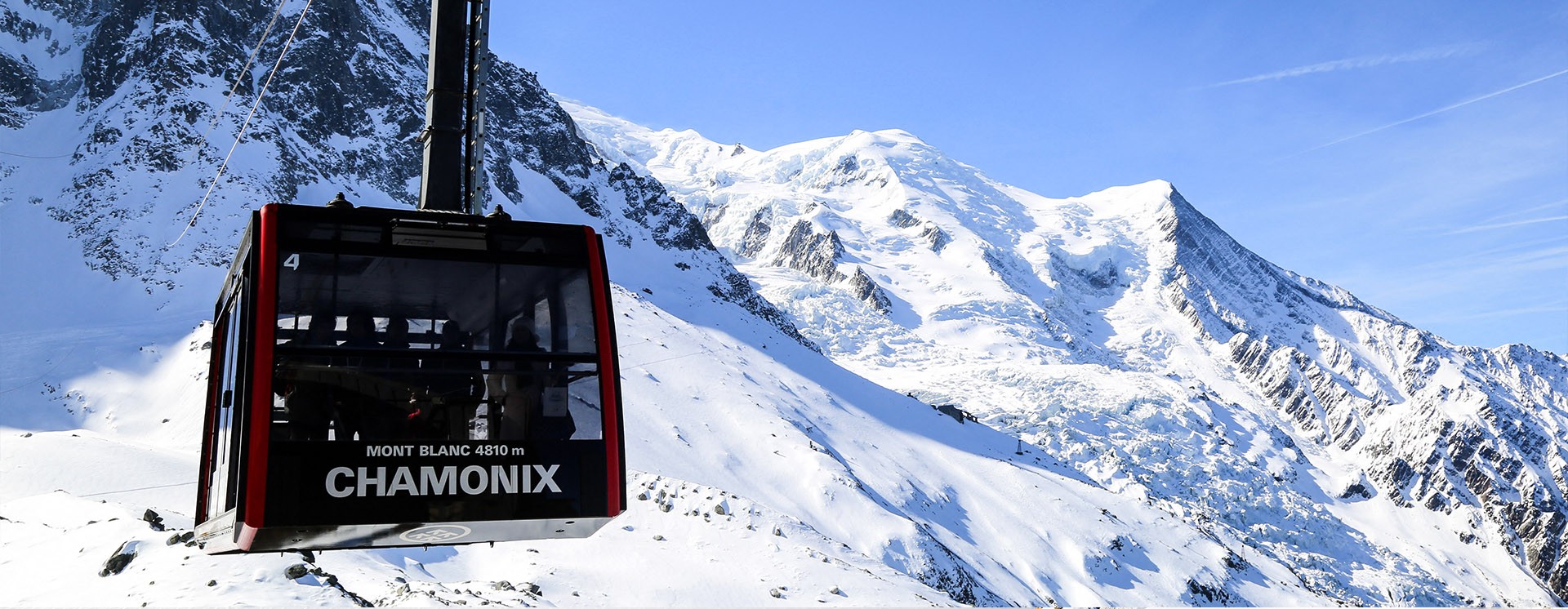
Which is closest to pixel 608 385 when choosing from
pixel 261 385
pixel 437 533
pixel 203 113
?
pixel 437 533

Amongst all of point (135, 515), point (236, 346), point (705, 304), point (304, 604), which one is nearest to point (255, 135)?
point (705, 304)

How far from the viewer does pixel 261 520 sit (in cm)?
848

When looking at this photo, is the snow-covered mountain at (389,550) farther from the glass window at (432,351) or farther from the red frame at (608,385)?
the red frame at (608,385)

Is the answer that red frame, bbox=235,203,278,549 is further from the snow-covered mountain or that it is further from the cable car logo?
the snow-covered mountain

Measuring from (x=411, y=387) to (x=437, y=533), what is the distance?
4.55 feet

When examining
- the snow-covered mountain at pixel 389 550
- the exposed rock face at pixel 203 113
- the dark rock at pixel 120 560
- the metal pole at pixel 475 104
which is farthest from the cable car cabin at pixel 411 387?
the exposed rock face at pixel 203 113

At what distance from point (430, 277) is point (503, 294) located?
0.68m

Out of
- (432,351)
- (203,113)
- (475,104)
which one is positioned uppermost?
(203,113)

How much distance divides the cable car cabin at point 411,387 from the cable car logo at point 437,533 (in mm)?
35

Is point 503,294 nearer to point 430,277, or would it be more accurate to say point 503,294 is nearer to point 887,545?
point 430,277

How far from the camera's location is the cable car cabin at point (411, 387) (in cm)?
877

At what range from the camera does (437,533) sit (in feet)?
31.3

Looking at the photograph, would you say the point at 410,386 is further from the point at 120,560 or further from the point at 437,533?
the point at 120,560

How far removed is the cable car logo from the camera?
9203mm
